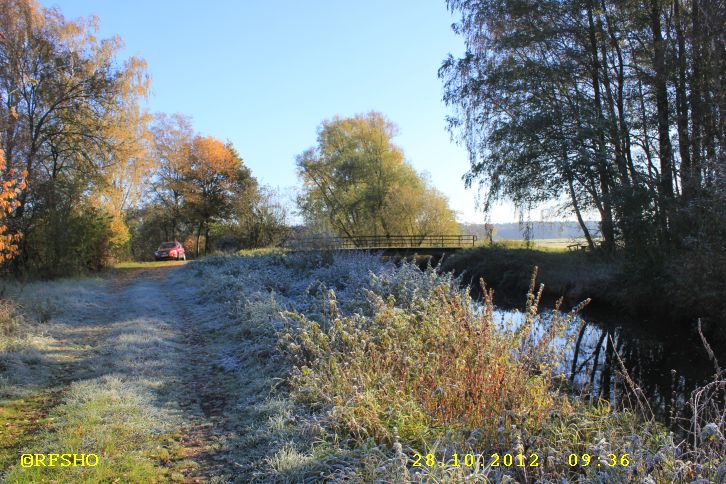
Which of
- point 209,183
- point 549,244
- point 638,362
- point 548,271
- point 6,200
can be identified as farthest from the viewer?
point 209,183

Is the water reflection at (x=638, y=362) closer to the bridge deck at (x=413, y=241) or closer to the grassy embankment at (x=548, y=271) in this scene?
the grassy embankment at (x=548, y=271)

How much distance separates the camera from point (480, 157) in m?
21.7

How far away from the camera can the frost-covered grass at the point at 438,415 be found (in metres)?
2.96

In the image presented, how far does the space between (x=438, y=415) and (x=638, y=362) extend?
23.0 feet

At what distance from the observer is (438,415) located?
12.6 feet

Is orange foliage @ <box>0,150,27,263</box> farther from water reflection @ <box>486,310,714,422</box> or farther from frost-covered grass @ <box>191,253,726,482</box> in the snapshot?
water reflection @ <box>486,310,714,422</box>

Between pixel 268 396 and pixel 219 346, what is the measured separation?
2.92m

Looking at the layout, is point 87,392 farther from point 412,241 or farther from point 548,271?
point 412,241

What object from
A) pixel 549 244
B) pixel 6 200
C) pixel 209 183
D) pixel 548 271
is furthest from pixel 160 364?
pixel 209 183

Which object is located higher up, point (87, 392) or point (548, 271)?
point (548, 271)

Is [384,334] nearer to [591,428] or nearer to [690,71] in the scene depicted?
[591,428]

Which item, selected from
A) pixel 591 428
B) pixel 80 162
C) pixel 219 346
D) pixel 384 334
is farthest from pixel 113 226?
pixel 591 428

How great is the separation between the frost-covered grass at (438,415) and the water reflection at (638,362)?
637 mm

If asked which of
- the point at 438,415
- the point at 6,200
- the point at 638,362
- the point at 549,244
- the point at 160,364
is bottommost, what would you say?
the point at 638,362
